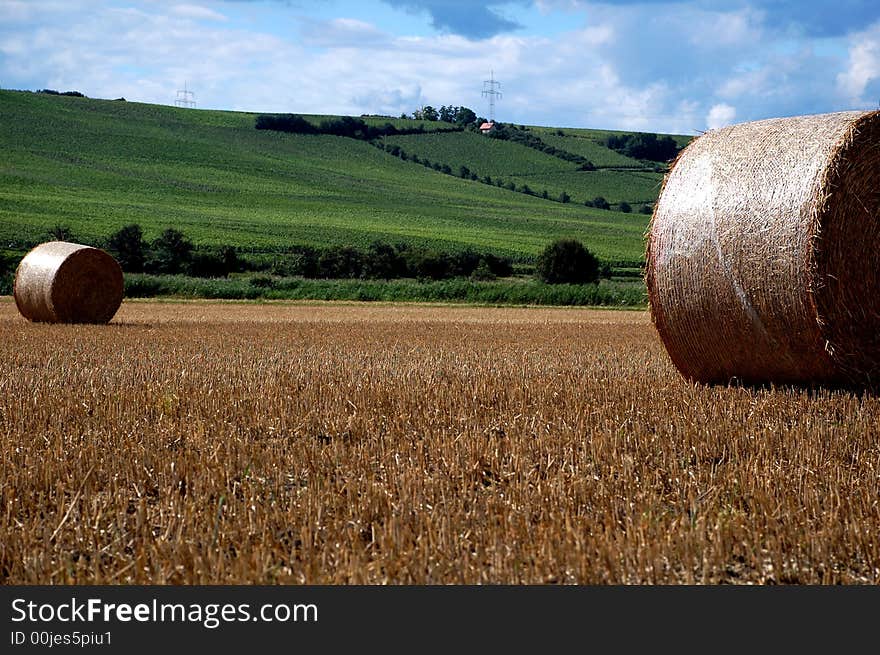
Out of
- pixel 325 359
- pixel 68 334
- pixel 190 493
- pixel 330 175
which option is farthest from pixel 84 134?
pixel 190 493

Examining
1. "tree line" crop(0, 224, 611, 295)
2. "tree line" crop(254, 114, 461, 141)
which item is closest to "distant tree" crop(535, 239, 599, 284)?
"tree line" crop(0, 224, 611, 295)

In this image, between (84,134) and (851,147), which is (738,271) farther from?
(84,134)

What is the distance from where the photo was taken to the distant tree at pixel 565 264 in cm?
4825

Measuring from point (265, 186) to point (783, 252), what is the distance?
77314 mm

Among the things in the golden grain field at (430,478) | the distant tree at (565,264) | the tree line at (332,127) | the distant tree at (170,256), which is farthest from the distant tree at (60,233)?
the tree line at (332,127)

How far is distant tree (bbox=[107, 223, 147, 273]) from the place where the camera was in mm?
44309

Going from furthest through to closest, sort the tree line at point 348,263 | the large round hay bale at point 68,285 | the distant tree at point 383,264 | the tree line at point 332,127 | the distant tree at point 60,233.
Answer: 1. the tree line at point 332,127
2. the distant tree at point 60,233
3. the distant tree at point 383,264
4. the tree line at point 348,263
5. the large round hay bale at point 68,285

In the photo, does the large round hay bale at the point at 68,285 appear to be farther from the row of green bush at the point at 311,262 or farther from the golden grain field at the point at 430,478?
the row of green bush at the point at 311,262

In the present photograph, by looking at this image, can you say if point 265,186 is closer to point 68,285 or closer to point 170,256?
point 170,256

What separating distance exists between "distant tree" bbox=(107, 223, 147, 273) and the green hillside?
5757mm

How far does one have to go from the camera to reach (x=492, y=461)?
648 cm

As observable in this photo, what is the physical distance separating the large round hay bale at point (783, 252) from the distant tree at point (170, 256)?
121 ft

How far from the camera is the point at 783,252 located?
29.0 ft

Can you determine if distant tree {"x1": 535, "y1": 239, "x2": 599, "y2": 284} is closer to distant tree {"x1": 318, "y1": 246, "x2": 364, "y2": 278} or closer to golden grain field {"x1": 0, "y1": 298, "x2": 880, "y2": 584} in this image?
distant tree {"x1": 318, "y1": 246, "x2": 364, "y2": 278}
